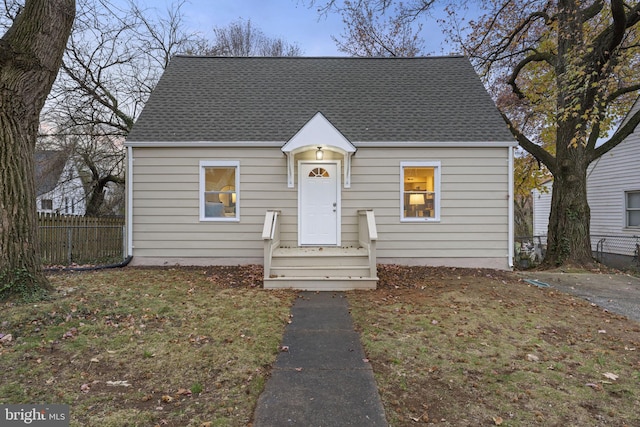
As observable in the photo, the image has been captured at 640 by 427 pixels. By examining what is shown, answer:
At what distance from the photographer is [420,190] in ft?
29.3

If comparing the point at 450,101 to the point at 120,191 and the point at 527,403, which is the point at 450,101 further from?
the point at 120,191

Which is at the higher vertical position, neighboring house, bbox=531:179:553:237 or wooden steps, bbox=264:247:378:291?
neighboring house, bbox=531:179:553:237

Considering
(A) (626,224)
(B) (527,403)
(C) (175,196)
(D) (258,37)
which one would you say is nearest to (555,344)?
(B) (527,403)

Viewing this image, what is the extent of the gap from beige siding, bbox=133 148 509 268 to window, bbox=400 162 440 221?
16cm

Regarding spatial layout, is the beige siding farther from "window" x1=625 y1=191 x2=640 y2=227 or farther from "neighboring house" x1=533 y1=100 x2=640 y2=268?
"window" x1=625 y1=191 x2=640 y2=227

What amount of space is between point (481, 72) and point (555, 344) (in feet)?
38.3

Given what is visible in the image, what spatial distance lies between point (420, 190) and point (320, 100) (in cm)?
386

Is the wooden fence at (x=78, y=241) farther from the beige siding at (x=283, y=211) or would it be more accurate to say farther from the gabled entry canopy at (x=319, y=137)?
the gabled entry canopy at (x=319, y=137)

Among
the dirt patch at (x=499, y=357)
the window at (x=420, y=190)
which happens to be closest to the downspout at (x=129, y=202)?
the dirt patch at (x=499, y=357)

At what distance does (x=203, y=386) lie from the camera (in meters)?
3.09

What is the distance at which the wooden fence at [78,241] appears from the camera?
8898mm

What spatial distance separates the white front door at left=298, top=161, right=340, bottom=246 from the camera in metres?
8.76

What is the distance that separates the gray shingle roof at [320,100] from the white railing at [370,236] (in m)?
2.24

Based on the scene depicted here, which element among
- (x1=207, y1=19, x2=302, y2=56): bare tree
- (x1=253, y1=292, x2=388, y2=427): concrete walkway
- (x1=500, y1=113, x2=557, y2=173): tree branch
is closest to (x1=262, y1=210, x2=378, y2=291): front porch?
(x1=253, y1=292, x2=388, y2=427): concrete walkway
